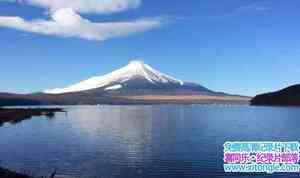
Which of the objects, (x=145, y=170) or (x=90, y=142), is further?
(x=90, y=142)

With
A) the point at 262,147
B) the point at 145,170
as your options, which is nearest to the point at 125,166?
the point at 145,170

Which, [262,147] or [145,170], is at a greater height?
[262,147]

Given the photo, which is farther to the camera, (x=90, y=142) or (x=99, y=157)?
(x=90, y=142)

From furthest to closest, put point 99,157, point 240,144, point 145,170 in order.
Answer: point 99,157 → point 145,170 → point 240,144

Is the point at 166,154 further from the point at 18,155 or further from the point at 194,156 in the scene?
the point at 18,155

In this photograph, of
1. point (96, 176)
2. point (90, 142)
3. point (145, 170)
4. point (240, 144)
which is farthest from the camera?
point (90, 142)

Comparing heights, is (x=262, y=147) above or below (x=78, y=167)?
above

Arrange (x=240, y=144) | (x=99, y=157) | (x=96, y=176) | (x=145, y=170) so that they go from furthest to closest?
1. (x=99, y=157)
2. (x=145, y=170)
3. (x=96, y=176)
4. (x=240, y=144)

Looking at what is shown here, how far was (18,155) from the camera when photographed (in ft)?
160

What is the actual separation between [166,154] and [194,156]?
3.41m

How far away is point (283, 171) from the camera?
37.1 meters

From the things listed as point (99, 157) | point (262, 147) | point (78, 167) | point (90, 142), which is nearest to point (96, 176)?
point (78, 167)

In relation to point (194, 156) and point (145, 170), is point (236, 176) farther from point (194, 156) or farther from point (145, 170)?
point (194, 156)

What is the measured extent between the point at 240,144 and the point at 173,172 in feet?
46.2
